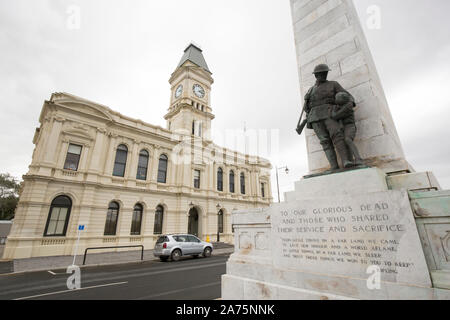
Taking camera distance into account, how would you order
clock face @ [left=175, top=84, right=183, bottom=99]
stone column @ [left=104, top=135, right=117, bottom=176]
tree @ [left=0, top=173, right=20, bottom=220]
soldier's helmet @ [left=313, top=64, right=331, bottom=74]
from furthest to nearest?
tree @ [left=0, top=173, right=20, bottom=220], clock face @ [left=175, top=84, right=183, bottom=99], stone column @ [left=104, top=135, right=117, bottom=176], soldier's helmet @ [left=313, top=64, right=331, bottom=74]

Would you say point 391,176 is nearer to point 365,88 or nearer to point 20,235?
point 365,88

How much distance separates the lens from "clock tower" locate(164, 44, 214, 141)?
24.5 metres

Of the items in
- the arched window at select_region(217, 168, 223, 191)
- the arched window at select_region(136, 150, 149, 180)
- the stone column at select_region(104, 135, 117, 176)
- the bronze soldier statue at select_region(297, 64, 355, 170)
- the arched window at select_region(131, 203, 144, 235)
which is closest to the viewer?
the bronze soldier statue at select_region(297, 64, 355, 170)

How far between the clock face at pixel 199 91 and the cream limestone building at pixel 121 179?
18 centimetres

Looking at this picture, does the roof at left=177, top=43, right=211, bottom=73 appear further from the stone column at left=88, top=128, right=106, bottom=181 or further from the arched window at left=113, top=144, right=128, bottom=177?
the stone column at left=88, top=128, right=106, bottom=181

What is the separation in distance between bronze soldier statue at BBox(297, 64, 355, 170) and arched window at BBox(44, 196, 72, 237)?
1854 centimetres

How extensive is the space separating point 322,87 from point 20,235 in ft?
62.4

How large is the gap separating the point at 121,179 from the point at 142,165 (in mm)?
2545

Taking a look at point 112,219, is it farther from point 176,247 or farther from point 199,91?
point 199,91

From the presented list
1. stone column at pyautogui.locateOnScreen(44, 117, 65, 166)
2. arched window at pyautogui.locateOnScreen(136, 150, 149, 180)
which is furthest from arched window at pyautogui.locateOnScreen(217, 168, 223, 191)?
stone column at pyautogui.locateOnScreen(44, 117, 65, 166)

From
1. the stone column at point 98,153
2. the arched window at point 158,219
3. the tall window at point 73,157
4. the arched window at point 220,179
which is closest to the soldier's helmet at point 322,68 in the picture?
the stone column at point 98,153

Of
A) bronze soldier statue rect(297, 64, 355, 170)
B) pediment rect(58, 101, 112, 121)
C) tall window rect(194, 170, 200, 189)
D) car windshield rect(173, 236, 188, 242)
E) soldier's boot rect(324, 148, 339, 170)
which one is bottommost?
car windshield rect(173, 236, 188, 242)

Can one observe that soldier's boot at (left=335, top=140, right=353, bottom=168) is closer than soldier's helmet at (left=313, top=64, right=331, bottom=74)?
Yes

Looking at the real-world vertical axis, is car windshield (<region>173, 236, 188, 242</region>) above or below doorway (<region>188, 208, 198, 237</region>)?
below
